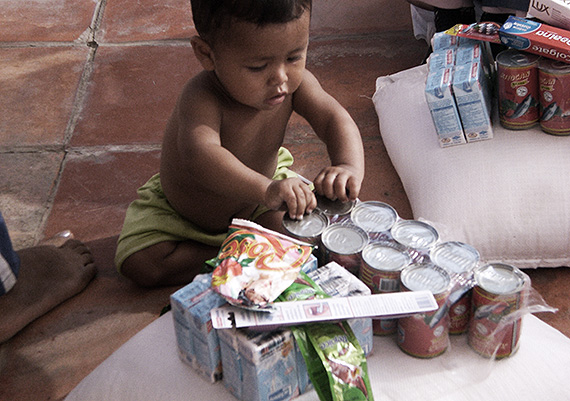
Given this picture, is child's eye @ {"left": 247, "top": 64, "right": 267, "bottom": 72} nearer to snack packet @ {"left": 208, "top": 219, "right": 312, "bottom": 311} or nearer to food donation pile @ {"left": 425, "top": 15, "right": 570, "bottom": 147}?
snack packet @ {"left": 208, "top": 219, "right": 312, "bottom": 311}

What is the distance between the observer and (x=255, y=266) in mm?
1162

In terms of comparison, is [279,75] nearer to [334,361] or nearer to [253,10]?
[253,10]

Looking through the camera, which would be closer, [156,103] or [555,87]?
[555,87]

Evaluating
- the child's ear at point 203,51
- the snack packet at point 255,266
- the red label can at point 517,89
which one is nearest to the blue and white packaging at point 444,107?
the red label can at point 517,89

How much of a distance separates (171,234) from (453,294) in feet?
2.72

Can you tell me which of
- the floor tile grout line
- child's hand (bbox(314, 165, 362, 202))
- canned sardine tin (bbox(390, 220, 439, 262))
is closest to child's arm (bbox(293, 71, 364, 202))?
child's hand (bbox(314, 165, 362, 202))

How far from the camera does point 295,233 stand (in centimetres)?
131

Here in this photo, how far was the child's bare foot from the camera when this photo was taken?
1.69m

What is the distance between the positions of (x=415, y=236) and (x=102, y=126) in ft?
4.78

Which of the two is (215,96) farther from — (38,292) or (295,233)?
(38,292)

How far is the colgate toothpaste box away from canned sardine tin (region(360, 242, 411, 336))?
0.76 m

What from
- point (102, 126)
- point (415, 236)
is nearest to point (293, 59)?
point (415, 236)

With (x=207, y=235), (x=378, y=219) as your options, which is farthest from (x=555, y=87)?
(x=207, y=235)

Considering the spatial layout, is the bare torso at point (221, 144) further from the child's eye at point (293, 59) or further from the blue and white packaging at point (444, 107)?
the blue and white packaging at point (444, 107)
